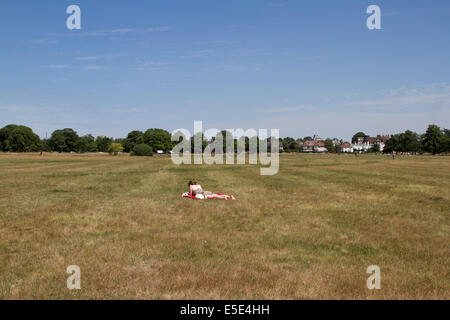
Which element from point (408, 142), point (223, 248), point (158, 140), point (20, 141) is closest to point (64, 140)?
point (20, 141)

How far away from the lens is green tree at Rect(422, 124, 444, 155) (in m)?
Answer: 158

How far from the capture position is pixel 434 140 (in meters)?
159

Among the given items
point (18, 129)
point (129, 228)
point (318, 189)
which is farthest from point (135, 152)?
point (129, 228)

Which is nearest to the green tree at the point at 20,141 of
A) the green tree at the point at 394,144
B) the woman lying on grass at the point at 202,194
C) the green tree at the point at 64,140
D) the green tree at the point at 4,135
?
the green tree at the point at 4,135

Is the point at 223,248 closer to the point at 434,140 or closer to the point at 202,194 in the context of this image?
the point at 202,194

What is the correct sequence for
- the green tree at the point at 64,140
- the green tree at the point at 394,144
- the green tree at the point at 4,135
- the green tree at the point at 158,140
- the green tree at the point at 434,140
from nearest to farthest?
the green tree at the point at 434,140, the green tree at the point at 158,140, the green tree at the point at 4,135, the green tree at the point at 394,144, the green tree at the point at 64,140

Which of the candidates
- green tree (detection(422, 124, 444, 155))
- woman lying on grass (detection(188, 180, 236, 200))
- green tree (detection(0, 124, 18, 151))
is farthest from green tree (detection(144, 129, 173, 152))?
woman lying on grass (detection(188, 180, 236, 200))

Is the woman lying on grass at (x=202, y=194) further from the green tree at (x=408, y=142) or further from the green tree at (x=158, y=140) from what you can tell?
the green tree at (x=408, y=142)

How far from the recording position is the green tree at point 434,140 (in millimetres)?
157875

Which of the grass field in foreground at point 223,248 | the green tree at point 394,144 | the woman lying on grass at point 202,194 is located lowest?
the grass field in foreground at point 223,248

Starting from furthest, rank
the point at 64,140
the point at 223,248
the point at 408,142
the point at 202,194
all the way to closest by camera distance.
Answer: the point at 64,140 < the point at 408,142 < the point at 202,194 < the point at 223,248

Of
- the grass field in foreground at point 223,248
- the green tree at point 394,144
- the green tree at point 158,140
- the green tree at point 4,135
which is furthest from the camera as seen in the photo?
the green tree at point 394,144
